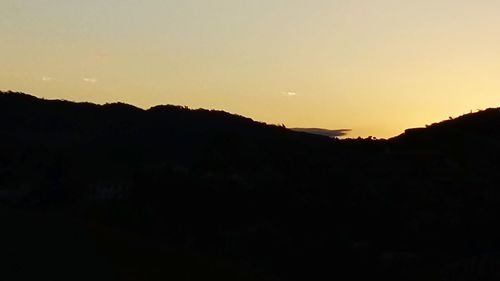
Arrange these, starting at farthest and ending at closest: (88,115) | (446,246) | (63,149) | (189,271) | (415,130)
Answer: (88,115) → (415,130) → (63,149) → (446,246) → (189,271)

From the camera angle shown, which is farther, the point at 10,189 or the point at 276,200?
the point at 10,189

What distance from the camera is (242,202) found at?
25.6m

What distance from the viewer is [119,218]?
23953 millimetres

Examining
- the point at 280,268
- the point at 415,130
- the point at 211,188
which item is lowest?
the point at 280,268

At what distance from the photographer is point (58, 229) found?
58.0 feet

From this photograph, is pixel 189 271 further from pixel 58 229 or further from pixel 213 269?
pixel 58 229

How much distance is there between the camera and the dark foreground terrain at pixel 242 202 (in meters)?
18.0

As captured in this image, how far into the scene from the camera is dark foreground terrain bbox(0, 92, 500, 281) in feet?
59.2

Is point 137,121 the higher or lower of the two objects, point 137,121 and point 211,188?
the higher

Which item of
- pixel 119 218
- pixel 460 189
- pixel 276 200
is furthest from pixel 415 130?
pixel 119 218

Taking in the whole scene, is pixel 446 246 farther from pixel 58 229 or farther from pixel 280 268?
pixel 58 229

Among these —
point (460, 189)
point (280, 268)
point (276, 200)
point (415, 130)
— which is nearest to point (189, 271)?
point (280, 268)

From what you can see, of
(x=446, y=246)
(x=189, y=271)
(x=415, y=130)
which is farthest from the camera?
(x=415, y=130)

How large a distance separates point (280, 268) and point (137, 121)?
16994 mm
